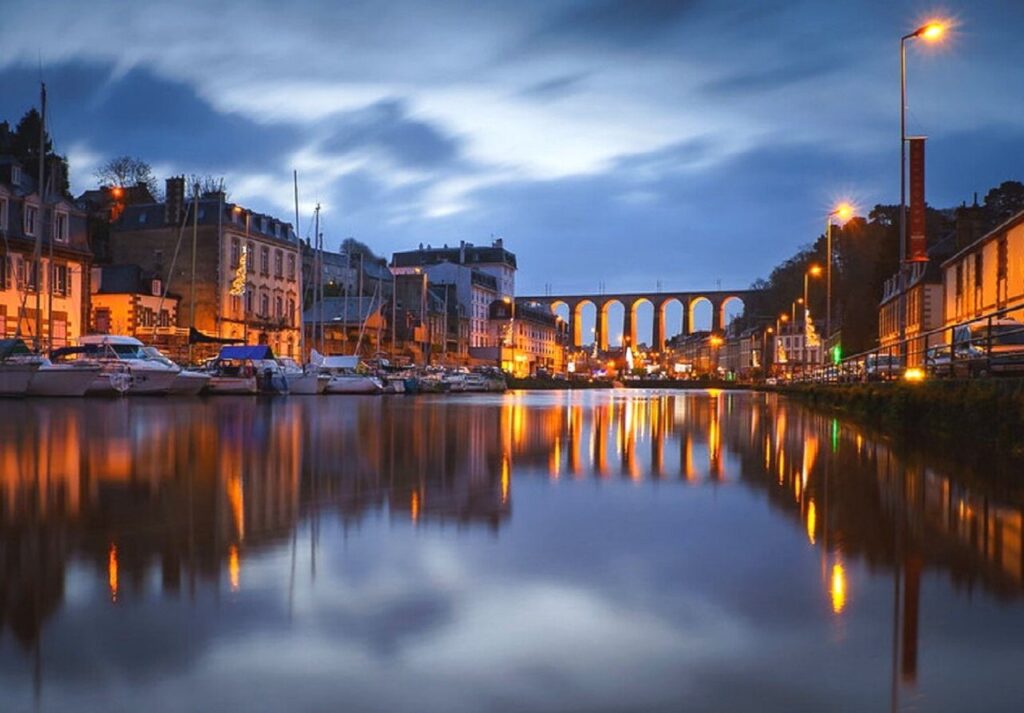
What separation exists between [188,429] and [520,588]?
466 inches

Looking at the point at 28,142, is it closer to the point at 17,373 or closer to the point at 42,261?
the point at 42,261

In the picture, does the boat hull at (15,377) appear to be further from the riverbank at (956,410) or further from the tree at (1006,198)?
the tree at (1006,198)

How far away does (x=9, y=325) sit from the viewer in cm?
4553

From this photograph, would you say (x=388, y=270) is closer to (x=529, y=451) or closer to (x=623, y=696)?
(x=529, y=451)

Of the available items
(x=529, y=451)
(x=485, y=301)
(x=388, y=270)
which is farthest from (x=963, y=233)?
(x=485, y=301)

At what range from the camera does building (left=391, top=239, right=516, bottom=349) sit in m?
119

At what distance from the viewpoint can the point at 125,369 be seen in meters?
34.3

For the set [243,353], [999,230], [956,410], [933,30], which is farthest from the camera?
[243,353]

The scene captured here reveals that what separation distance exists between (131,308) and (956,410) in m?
53.1

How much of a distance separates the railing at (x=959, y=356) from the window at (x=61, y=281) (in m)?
38.5

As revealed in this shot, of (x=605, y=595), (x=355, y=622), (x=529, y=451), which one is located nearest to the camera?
(x=355, y=622)

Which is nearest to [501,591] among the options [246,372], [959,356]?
[959,356]

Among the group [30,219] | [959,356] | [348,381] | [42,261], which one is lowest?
[348,381]

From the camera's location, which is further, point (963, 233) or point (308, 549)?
point (963, 233)
